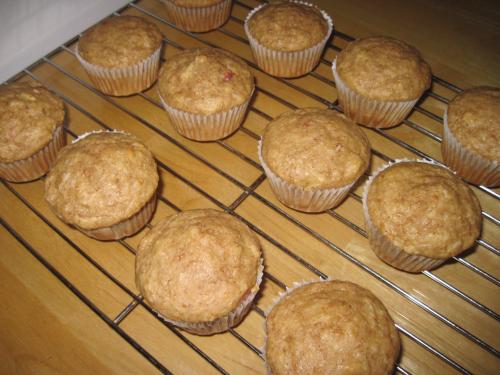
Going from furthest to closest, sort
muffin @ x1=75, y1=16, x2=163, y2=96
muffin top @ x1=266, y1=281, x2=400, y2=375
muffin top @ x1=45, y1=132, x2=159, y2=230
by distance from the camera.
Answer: muffin @ x1=75, y1=16, x2=163, y2=96 < muffin top @ x1=45, y1=132, x2=159, y2=230 < muffin top @ x1=266, y1=281, x2=400, y2=375

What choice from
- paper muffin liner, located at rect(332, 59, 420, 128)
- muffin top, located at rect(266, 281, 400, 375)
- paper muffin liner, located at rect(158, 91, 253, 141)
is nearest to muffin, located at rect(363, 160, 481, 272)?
muffin top, located at rect(266, 281, 400, 375)

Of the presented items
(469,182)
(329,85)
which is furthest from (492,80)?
(329,85)

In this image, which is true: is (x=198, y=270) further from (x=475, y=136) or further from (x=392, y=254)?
(x=475, y=136)

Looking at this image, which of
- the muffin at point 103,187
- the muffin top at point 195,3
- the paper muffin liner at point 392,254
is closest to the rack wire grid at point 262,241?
the paper muffin liner at point 392,254

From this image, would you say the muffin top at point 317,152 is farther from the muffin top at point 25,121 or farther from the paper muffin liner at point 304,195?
the muffin top at point 25,121

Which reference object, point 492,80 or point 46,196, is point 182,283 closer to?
point 46,196

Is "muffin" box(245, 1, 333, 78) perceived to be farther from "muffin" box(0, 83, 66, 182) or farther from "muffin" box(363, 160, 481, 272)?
"muffin" box(0, 83, 66, 182)

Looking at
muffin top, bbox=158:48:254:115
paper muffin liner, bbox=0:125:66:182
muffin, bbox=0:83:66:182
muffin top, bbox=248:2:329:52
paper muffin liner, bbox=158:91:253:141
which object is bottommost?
paper muffin liner, bbox=0:125:66:182

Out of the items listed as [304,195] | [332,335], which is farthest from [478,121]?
[332,335]
